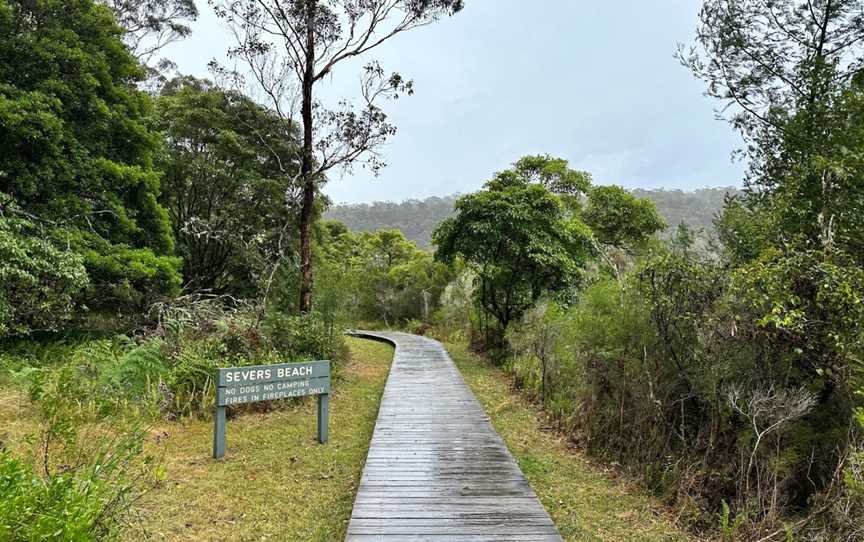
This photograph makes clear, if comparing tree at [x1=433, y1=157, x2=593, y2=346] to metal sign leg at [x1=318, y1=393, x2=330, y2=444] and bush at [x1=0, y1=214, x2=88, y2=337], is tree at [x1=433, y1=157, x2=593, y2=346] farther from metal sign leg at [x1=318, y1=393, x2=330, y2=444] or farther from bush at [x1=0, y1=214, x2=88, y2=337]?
bush at [x1=0, y1=214, x2=88, y2=337]

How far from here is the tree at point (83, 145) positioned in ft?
28.9

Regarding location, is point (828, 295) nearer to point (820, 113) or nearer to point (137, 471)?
point (820, 113)

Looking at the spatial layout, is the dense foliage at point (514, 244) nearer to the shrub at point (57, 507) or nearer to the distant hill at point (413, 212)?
the shrub at point (57, 507)

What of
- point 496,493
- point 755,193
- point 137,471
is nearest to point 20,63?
point 137,471

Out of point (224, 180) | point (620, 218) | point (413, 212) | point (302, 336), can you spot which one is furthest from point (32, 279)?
point (413, 212)

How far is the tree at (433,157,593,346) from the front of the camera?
12.7 metres

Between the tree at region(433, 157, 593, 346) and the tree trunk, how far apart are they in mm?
4009

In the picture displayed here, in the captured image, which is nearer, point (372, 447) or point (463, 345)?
point (372, 447)

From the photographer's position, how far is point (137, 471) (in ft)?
15.6

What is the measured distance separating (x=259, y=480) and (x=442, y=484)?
190cm

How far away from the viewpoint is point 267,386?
584 cm

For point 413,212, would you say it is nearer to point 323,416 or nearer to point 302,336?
point 302,336

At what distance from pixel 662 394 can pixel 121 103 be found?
12.2 meters

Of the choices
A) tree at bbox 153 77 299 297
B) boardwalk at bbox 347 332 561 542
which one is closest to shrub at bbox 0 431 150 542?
boardwalk at bbox 347 332 561 542
